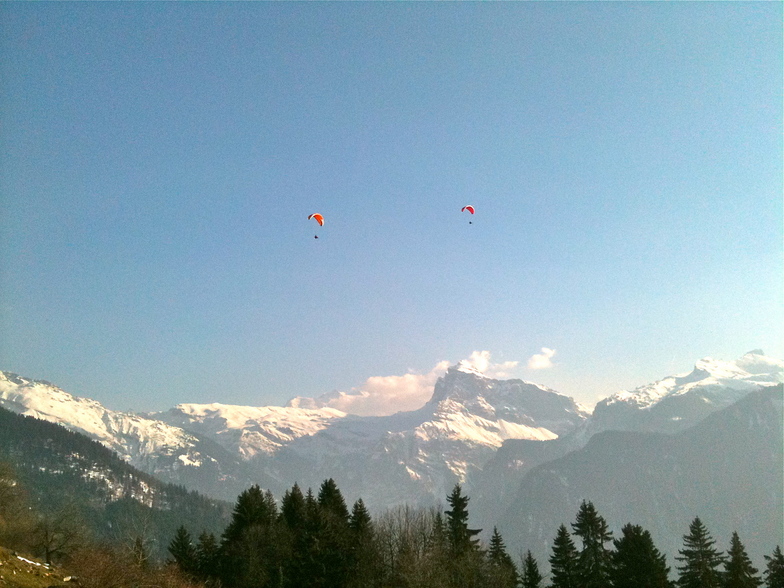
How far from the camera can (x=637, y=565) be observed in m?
62.8

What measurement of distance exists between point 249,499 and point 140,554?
15863 millimetres

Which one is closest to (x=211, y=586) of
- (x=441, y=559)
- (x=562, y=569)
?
(x=441, y=559)

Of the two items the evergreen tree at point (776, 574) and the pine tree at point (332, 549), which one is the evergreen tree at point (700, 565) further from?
the pine tree at point (332, 549)

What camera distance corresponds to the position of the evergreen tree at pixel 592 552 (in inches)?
2562

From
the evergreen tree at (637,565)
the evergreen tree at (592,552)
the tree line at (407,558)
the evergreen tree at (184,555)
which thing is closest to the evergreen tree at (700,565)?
the tree line at (407,558)

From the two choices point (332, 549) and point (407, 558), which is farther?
point (332, 549)

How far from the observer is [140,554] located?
67688 millimetres

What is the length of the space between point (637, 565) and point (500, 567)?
1691 cm

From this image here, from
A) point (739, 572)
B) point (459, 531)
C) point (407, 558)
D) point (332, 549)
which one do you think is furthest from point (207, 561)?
point (739, 572)

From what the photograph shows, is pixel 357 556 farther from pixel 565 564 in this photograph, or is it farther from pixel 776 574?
pixel 776 574

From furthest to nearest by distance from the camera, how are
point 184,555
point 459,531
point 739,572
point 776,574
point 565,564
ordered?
point 184,555
point 459,531
point 565,564
point 739,572
point 776,574

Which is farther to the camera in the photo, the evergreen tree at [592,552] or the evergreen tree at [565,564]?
the evergreen tree at [565,564]

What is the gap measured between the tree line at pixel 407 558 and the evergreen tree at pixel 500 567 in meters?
0.17

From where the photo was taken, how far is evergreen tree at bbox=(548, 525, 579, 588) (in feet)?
223
